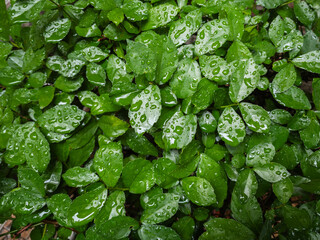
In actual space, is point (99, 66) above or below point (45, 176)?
above

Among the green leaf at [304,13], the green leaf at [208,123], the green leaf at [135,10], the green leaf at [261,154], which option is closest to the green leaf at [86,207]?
the green leaf at [208,123]

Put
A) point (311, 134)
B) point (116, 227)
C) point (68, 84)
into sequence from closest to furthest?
point (116, 227) → point (311, 134) → point (68, 84)

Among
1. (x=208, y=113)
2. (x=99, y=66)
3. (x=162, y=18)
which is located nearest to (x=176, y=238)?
(x=208, y=113)

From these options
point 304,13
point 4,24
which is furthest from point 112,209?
point 304,13

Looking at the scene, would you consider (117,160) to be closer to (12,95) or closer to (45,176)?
(45,176)

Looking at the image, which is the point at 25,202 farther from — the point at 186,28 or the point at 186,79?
the point at 186,28

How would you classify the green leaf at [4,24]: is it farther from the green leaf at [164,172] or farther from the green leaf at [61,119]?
the green leaf at [164,172]
